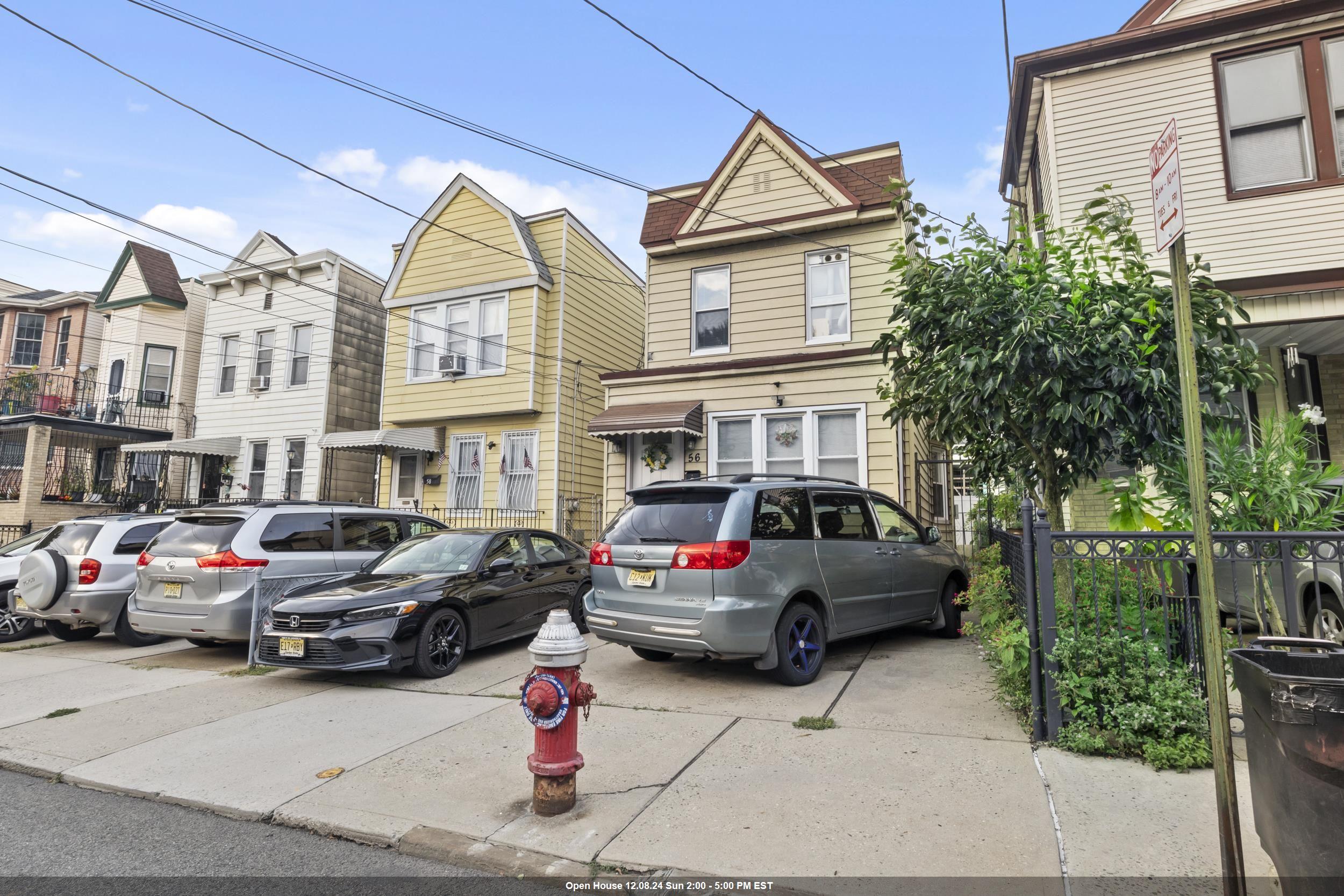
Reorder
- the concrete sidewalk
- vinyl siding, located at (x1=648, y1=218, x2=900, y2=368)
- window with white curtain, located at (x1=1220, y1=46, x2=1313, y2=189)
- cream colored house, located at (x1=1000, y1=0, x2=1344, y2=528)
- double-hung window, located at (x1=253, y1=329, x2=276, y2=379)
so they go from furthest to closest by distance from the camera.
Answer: double-hung window, located at (x1=253, y1=329, x2=276, y2=379)
vinyl siding, located at (x1=648, y1=218, x2=900, y2=368)
window with white curtain, located at (x1=1220, y1=46, x2=1313, y2=189)
cream colored house, located at (x1=1000, y1=0, x2=1344, y2=528)
the concrete sidewalk

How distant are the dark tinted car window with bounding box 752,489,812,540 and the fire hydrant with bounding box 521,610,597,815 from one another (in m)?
2.49

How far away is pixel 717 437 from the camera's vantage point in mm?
13203

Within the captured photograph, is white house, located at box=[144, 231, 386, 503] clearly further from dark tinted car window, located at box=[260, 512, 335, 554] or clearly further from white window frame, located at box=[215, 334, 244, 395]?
dark tinted car window, located at box=[260, 512, 335, 554]

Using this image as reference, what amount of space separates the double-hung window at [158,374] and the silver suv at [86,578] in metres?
13.3

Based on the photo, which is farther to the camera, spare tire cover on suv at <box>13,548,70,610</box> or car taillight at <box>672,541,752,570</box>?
spare tire cover on suv at <box>13,548,70,610</box>

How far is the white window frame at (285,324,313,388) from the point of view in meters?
18.6

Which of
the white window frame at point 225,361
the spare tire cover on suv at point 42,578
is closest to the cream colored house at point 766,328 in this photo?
the spare tire cover on suv at point 42,578

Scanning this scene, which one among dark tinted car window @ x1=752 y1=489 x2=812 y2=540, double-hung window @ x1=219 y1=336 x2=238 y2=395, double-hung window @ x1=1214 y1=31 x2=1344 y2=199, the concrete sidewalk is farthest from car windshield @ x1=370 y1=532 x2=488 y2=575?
double-hung window @ x1=219 y1=336 x2=238 y2=395

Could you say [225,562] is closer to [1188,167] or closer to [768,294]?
[768,294]

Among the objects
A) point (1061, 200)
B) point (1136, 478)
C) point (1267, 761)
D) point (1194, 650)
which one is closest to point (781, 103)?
point (1061, 200)

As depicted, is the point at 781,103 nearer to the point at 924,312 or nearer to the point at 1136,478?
the point at 924,312

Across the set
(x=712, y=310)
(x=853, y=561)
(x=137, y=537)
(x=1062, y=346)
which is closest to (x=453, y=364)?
(x=712, y=310)

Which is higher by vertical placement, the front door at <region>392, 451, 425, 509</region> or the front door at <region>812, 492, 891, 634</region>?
the front door at <region>392, 451, 425, 509</region>

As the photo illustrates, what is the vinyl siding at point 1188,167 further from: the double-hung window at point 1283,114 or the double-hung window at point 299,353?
the double-hung window at point 299,353
